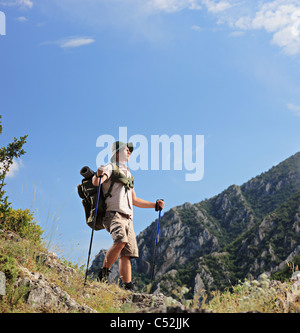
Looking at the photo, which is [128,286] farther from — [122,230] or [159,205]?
[159,205]

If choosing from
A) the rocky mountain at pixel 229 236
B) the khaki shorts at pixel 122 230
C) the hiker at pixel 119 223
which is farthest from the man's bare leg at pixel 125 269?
the rocky mountain at pixel 229 236

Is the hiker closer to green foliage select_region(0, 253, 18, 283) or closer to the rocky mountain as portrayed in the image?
green foliage select_region(0, 253, 18, 283)

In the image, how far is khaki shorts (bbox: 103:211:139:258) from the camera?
705cm

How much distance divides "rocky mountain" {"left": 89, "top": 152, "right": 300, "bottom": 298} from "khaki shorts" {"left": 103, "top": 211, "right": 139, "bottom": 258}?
80873 mm

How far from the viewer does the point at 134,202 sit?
811cm

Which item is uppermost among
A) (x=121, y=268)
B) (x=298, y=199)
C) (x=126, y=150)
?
(x=298, y=199)

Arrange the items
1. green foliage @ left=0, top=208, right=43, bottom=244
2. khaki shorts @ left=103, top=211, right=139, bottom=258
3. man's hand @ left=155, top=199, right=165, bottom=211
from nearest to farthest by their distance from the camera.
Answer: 1. khaki shorts @ left=103, top=211, right=139, bottom=258
2. man's hand @ left=155, top=199, right=165, bottom=211
3. green foliage @ left=0, top=208, right=43, bottom=244

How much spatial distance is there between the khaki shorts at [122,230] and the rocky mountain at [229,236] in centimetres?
8087

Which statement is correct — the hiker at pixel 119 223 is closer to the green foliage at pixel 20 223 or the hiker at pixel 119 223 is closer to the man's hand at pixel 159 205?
the man's hand at pixel 159 205

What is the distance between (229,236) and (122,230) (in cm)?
14320

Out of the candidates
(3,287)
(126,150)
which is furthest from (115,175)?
(3,287)

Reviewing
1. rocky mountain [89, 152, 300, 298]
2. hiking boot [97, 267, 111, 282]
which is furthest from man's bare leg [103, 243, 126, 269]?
rocky mountain [89, 152, 300, 298]
